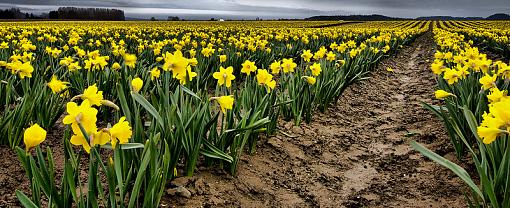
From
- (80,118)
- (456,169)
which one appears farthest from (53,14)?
(456,169)

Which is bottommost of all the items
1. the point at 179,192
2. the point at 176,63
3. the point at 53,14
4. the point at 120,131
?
the point at 179,192

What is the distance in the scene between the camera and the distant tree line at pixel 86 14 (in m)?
65.6

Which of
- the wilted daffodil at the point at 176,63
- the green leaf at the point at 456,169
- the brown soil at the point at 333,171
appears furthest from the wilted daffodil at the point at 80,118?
the green leaf at the point at 456,169

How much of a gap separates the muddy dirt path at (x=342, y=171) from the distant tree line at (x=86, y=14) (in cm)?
6745

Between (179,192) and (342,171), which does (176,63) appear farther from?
(342,171)

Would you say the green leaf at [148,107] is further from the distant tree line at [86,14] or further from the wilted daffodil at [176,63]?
the distant tree line at [86,14]

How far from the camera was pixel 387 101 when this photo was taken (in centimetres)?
671

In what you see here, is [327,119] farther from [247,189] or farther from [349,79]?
[247,189]

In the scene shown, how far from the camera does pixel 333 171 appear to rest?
11.6 ft

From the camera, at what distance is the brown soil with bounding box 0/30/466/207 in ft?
9.17

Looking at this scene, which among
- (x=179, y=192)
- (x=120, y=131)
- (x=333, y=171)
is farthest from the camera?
(x=333, y=171)

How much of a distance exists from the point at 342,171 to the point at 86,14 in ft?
229

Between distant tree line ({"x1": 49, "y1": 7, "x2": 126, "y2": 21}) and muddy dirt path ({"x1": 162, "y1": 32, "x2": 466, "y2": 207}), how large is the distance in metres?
67.4

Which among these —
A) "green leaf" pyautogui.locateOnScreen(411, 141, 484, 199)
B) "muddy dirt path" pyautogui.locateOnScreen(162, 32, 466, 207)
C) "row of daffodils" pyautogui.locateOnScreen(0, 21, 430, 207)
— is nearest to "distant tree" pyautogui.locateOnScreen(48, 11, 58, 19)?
"row of daffodils" pyautogui.locateOnScreen(0, 21, 430, 207)
